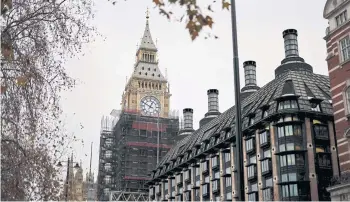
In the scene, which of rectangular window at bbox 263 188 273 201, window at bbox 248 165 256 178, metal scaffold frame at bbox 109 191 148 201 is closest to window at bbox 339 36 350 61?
rectangular window at bbox 263 188 273 201

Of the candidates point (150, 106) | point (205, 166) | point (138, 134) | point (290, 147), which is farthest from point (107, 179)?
point (290, 147)

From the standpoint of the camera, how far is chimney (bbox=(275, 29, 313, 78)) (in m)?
69.2

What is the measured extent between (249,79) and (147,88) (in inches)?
1261

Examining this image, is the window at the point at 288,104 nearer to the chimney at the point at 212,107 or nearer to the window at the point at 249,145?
the window at the point at 249,145

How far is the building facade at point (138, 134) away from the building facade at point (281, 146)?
2090 cm

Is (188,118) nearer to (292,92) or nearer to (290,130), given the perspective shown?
(292,92)

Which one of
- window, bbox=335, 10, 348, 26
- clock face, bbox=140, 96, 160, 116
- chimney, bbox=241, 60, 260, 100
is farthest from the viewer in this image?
clock face, bbox=140, 96, 160, 116

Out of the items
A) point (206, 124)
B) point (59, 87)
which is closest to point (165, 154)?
point (206, 124)

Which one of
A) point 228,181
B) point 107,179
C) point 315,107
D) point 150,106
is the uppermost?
point 150,106

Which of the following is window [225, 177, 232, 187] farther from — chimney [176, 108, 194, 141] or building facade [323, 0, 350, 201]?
chimney [176, 108, 194, 141]

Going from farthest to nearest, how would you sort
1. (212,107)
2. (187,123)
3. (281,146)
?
1. (187,123)
2. (212,107)
3. (281,146)

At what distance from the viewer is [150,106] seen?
108m

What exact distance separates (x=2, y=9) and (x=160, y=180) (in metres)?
78.2

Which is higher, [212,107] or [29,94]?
[212,107]
